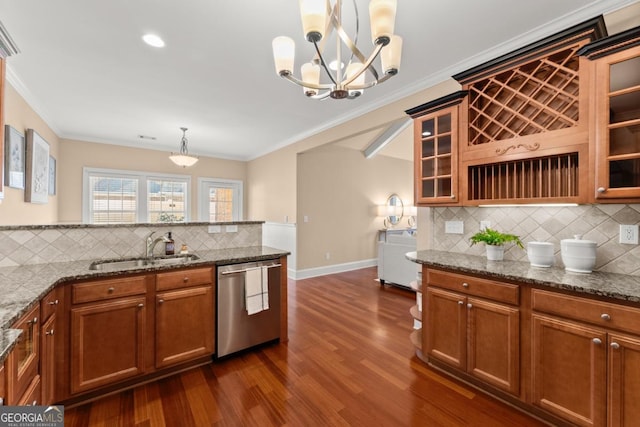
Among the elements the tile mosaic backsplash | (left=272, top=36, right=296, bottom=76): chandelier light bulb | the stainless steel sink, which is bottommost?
the stainless steel sink

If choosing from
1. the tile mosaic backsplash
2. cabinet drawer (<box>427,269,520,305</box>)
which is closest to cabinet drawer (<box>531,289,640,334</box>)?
cabinet drawer (<box>427,269,520,305</box>)

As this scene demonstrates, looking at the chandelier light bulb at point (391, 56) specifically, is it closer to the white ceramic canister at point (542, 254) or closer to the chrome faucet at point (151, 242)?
the white ceramic canister at point (542, 254)

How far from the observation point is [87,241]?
232 centimetres

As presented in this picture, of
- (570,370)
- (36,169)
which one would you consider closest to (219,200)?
(36,169)

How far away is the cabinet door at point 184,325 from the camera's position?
2.19 metres

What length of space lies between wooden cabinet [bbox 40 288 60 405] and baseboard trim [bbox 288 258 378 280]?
374 centimetres

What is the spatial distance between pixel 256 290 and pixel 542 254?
2307 millimetres

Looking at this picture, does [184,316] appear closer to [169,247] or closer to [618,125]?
[169,247]

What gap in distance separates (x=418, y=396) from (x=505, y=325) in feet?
2.62

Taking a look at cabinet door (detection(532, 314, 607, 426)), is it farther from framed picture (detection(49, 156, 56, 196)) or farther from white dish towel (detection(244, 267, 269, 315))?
framed picture (detection(49, 156, 56, 196))

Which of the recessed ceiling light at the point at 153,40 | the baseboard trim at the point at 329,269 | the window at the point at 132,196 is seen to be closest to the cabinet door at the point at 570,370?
the recessed ceiling light at the point at 153,40

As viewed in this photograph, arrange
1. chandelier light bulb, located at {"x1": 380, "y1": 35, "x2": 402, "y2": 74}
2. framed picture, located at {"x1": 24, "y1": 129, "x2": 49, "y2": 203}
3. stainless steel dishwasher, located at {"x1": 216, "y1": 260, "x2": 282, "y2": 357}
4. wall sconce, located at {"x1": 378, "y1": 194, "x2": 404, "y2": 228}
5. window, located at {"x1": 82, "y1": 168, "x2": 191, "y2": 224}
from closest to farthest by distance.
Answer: chandelier light bulb, located at {"x1": 380, "y1": 35, "x2": 402, "y2": 74} → stainless steel dishwasher, located at {"x1": 216, "y1": 260, "x2": 282, "y2": 357} → framed picture, located at {"x1": 24, "y1": 129, "x2": 49, "y2": 203} → window, located at {"x1": 82, "y1": 168, "x2": 191, "y2": 224} → wall sconce, located at {"x1": 378, "y1": 194, "x2": 404, "y2": 228}

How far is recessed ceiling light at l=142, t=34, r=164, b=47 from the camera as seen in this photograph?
2.32 m

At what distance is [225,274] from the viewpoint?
2439mm
